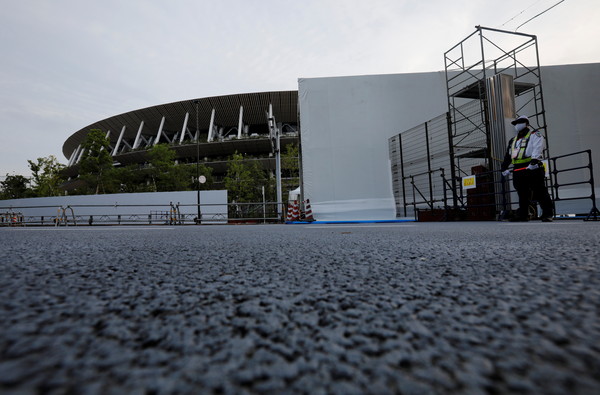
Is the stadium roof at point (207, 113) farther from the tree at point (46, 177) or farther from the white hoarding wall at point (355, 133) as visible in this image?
the white hoarding wall at point (355, 133)

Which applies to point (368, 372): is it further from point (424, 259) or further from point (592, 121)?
point (592, 121)

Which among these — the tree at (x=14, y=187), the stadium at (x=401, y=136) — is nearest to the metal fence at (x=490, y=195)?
the stadium at (x=401, y=136)

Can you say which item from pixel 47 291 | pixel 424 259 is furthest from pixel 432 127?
pixel 47 291

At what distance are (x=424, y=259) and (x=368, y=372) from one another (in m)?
0.82

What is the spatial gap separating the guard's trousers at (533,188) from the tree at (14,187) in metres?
38.0

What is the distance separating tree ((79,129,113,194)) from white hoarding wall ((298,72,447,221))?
22.2m

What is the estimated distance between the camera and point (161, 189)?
2653 cm

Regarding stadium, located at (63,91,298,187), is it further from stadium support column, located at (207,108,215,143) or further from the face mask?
the face mask

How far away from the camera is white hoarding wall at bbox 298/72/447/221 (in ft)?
37.9

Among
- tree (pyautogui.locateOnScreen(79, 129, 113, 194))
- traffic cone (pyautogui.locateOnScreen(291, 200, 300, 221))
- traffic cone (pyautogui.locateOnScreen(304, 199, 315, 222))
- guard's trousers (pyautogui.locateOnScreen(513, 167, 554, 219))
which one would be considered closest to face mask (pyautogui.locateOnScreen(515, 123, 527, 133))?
guard's trousers (pyautogui.locateOnScreen(513, 167, 554, 219))

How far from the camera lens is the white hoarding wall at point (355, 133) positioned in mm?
11562

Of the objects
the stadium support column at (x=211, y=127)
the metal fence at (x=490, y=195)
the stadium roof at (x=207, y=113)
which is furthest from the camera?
the stadium support column at (x=211, y=127)

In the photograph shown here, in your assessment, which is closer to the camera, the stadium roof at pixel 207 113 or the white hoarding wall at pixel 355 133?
the white hoarding wall at pixel 355 133

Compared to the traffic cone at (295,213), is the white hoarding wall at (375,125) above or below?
above
